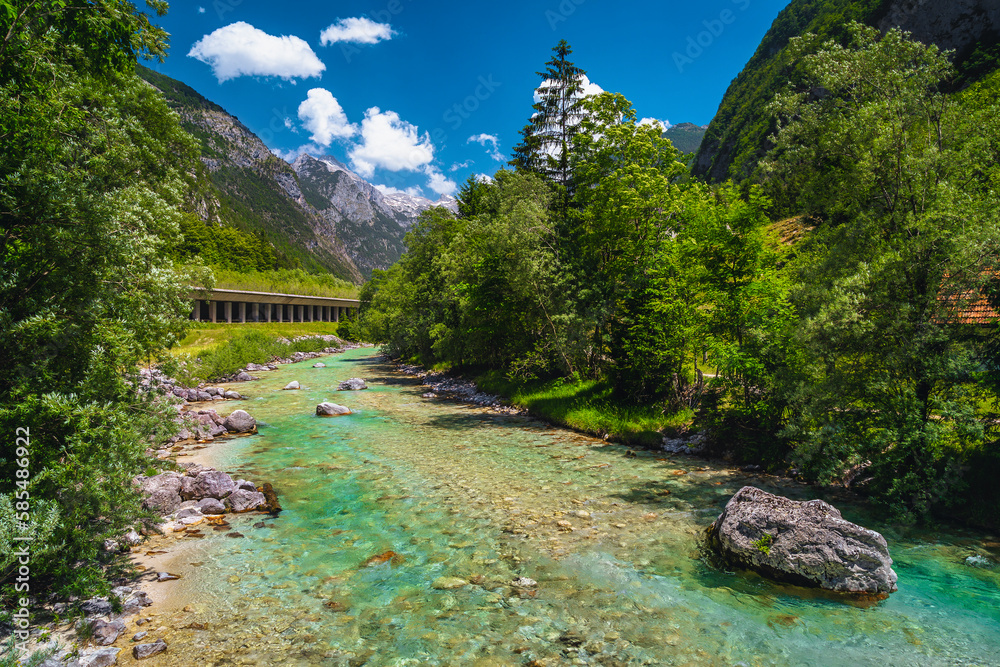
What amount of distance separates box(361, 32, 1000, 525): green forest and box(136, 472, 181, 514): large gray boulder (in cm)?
1404

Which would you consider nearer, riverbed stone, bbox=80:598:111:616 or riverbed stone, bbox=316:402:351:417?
riverbed stone, bbox=80:598:111:616

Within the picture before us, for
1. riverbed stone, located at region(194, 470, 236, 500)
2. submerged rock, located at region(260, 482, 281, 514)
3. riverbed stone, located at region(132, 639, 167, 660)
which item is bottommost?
submerged rock, located at region(260, 482, 281, 514)

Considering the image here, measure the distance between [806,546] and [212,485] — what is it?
12905 millimetres

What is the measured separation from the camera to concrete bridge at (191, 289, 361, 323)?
74.3m

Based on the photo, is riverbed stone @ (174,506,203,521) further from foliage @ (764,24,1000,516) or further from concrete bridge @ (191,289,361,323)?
concrete bridge @ (191,289,361,323)

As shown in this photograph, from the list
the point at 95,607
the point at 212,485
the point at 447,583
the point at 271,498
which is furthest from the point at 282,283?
the point at 447,583

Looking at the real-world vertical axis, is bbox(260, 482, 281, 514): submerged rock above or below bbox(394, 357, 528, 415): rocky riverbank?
above

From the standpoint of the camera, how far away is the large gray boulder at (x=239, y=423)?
755 inches

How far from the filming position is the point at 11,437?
5832 millimetres

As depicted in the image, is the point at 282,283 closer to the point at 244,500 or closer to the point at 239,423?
the point at 239,423

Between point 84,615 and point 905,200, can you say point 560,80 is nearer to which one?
point 905,200

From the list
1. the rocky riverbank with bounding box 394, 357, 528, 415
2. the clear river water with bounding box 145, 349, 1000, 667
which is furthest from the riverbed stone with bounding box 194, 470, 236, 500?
the rocky riverbank with bounding box 394, 357, 528, 415

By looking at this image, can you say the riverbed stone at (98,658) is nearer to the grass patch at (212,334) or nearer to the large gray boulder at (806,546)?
the large gray boulder at (806,546)

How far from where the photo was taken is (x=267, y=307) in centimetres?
9050
